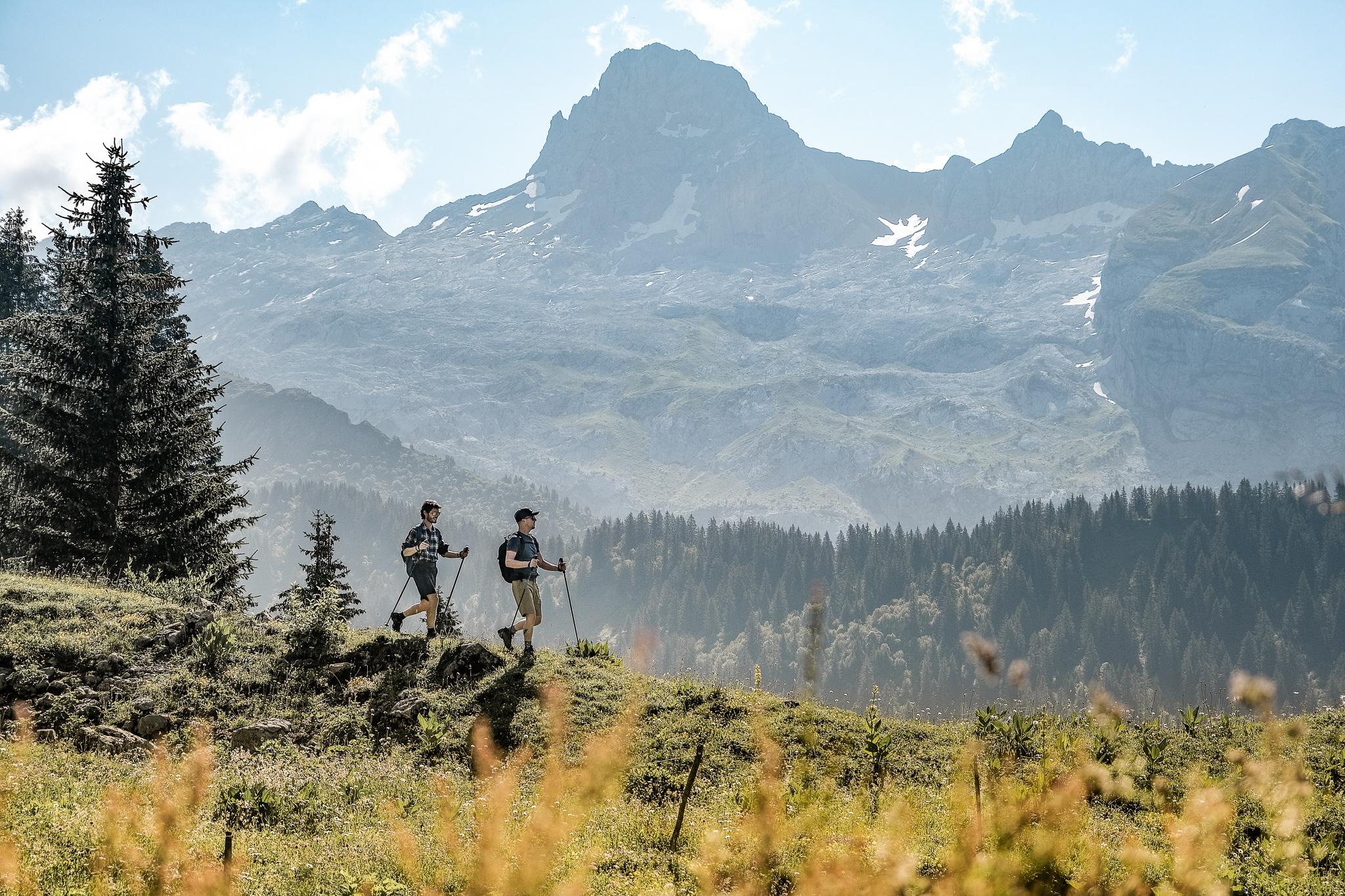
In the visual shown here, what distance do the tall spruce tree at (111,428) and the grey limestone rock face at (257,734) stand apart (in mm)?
13561

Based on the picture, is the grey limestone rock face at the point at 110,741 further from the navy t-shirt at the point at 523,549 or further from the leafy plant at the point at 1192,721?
the leafy plant at the point at 1192,721

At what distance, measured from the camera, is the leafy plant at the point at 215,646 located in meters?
16.2

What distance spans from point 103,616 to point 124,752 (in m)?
5.09

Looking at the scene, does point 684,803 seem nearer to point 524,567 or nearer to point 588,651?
point 524,567

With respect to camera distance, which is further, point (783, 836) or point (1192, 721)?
point (1192, 721)

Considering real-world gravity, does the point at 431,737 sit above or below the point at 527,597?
below

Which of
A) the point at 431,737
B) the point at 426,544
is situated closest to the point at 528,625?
the point at 426,544

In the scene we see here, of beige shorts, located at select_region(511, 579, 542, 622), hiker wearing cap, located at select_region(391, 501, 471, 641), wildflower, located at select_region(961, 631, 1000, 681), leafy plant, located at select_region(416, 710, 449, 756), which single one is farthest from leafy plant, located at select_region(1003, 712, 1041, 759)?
hiker wearing cap, located at select_region(391, 501, 471, 641)

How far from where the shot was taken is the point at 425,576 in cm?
1906

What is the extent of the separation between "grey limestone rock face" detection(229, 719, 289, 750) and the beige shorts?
461 cm

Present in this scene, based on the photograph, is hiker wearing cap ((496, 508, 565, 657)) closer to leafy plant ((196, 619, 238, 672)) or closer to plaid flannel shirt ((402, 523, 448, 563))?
plaid flannel shirt ((402, 523, 448, 563))

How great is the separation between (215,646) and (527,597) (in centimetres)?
514

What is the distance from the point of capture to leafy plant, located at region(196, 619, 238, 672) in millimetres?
16234

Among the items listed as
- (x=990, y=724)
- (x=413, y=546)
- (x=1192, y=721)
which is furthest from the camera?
(x=413, y=546)
